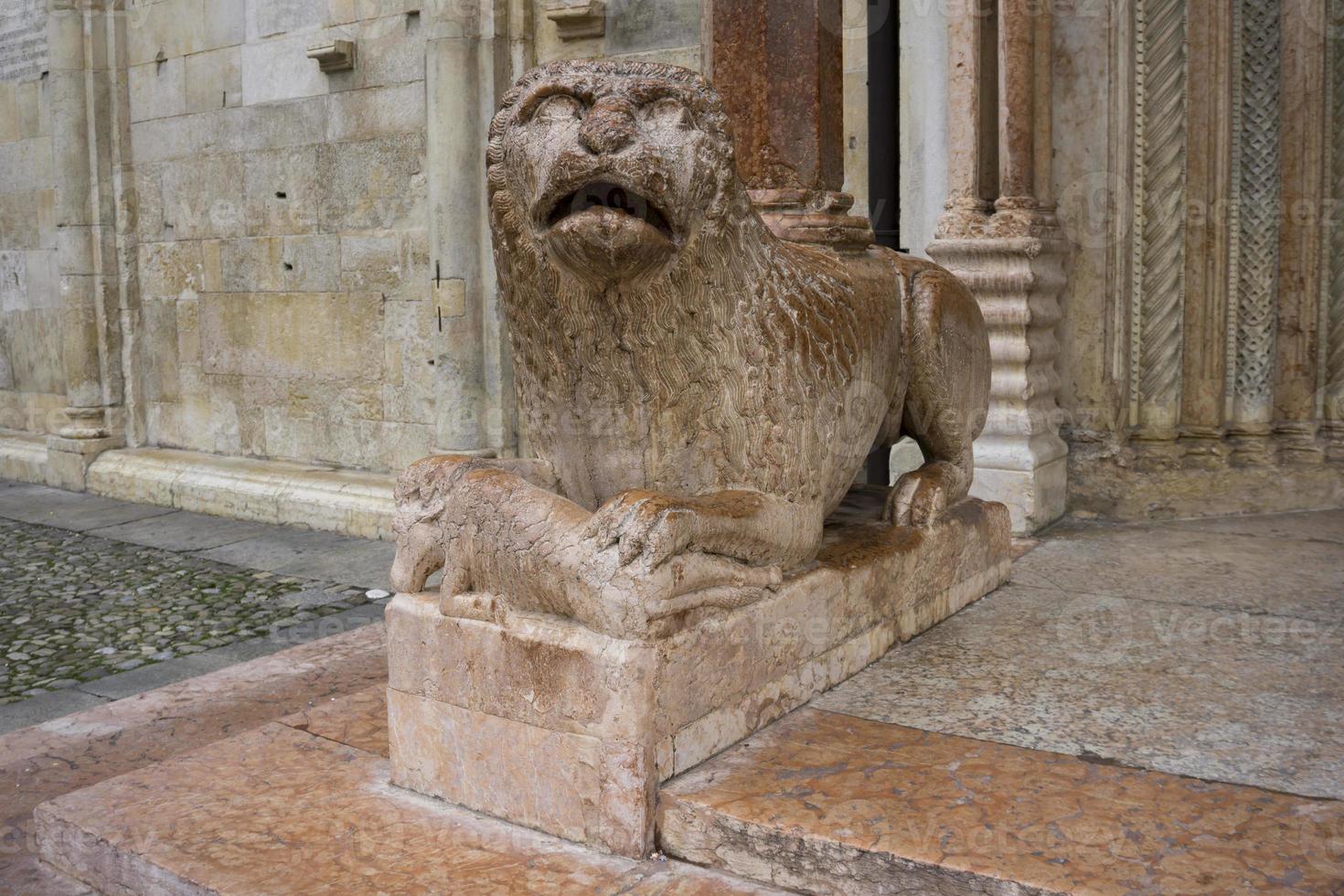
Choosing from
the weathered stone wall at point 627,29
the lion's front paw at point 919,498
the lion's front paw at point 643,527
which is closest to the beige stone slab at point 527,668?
the lion's front paw at point 643,527

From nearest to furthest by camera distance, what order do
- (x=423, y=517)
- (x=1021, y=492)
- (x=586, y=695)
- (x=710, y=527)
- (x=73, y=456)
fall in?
(x=586, y=695) → (x=710, y=527) → (x=423, y=517) → (x=1021, y=492) → (x=73, y=456)

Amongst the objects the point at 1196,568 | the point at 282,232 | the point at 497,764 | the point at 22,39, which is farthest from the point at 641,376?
the point at 22,39

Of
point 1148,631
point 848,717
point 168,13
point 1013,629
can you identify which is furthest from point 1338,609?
point 168,13

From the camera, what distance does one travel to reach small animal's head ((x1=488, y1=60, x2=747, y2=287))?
7.06 ft

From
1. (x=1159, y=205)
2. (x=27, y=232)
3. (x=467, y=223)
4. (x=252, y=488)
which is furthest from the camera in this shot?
(x=27, y=232)

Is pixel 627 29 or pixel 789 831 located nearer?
pixel 789 831

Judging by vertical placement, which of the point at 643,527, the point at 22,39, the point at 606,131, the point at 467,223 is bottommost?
the point at 643,527

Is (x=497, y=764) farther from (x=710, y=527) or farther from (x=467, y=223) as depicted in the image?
(x=467, y=223)

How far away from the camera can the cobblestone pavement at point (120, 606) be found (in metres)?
4.21

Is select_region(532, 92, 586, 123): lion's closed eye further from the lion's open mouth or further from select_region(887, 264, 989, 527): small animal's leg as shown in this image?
select_region(887, 264, 989, 527): small animal's leg

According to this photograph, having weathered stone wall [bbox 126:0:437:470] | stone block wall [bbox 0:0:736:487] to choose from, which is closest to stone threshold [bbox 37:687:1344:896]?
stone block wall [bbox 0:0:736:487]

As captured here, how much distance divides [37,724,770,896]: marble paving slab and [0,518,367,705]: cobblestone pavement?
165cm

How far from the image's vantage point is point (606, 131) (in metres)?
2.12

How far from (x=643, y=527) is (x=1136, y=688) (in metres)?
1.27
